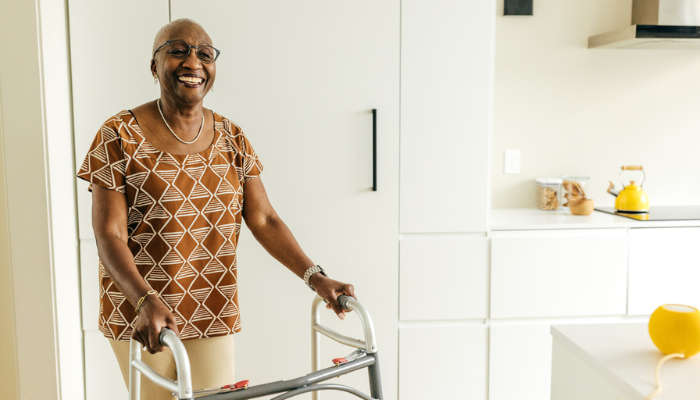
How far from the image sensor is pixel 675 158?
2.83m

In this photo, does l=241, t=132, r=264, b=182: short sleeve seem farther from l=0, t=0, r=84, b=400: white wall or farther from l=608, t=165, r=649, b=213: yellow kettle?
l=608, t=165, r=649, b=213: yellow kettle

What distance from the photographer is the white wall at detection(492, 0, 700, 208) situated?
270 centimetres

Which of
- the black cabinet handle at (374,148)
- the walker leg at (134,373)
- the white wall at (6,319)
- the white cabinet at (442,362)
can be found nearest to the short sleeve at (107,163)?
the walker leg at (134,373)

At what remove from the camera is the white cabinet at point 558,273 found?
226 cm

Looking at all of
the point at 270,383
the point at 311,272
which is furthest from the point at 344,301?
the point at 270,383

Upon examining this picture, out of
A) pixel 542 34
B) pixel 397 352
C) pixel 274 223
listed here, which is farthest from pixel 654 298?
pixel 274 223

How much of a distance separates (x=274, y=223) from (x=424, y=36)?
974 millimetres

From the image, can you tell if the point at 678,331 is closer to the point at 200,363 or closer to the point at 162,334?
the point at 162,334

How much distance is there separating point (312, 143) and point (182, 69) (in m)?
0.80

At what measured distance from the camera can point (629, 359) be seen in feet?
3.71

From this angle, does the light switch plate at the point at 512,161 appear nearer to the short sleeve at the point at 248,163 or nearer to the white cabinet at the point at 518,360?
the white cabinet at the point at 518,360

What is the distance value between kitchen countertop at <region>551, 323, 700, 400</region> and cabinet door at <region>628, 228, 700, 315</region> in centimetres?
106

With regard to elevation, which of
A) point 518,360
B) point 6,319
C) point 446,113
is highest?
point 446,113

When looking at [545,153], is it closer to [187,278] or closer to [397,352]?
[397,352]
